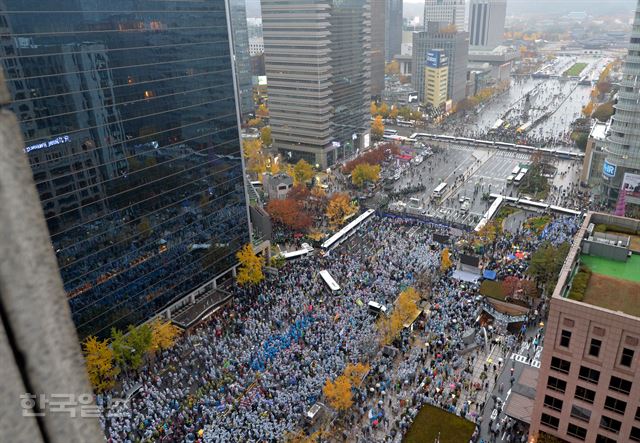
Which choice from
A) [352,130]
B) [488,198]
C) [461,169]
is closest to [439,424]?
[488,198]

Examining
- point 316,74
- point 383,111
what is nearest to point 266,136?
point 316,74

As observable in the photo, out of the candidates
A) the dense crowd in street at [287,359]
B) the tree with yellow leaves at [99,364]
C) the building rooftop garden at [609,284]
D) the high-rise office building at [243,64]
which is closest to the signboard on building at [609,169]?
the dense crowd in street at [287,359]

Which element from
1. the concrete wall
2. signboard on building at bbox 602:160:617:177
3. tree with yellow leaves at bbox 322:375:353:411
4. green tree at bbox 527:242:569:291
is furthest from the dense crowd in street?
signboard on building at bbox 602:160:617:177

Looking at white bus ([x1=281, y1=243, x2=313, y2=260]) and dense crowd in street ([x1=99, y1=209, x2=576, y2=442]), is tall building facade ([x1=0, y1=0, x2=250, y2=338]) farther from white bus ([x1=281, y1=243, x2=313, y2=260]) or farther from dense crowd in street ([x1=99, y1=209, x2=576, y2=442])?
white bus ([x1=281, y1=243, x2=313, y2=260])

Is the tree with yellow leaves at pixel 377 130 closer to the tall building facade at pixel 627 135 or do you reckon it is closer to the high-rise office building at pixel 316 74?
the high-rise office building at pixel 316 74

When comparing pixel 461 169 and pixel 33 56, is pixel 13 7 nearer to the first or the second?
pixel 33 56
